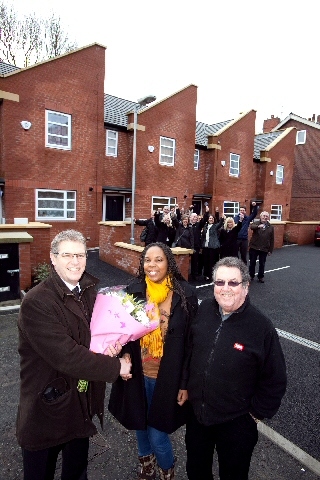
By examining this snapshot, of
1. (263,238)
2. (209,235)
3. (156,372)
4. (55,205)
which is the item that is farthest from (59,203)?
(156,372)

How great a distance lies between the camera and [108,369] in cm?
180

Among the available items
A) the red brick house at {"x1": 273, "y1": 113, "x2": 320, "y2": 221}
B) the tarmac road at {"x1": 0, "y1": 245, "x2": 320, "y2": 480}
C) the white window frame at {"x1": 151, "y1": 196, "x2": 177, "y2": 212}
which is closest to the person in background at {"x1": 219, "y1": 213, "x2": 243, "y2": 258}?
the tarmac road at {"x1": 0, "y1": 245, "x2": 320, "y2": 480}

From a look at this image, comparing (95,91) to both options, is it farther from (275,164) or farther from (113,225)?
(275,164)

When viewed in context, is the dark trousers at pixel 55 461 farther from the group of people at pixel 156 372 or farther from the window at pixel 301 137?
the window at pixel 301 137

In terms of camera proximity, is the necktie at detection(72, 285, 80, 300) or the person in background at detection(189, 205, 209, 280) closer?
the necktie at detection(72, 285, 80, 300)

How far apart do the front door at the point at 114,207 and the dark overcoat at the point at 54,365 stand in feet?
45.4

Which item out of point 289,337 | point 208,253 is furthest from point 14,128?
point 289,337

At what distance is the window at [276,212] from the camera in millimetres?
22625

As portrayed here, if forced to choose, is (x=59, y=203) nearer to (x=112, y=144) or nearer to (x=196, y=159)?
(x=112, y=144)

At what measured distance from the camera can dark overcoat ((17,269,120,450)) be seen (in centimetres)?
168

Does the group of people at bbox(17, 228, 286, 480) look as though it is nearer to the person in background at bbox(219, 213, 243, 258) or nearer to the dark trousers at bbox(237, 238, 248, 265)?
the person in background at bbox(219, 213, 243, 258)

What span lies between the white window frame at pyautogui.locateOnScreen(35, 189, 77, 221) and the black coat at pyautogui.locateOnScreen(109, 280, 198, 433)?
465 inches

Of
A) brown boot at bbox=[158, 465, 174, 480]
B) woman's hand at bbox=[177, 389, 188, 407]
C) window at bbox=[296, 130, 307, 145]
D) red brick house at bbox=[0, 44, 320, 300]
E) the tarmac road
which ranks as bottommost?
the tarmac road

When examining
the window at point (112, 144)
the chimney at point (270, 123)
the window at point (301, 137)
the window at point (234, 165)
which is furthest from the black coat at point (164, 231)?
the chimney at point (270, 123)
